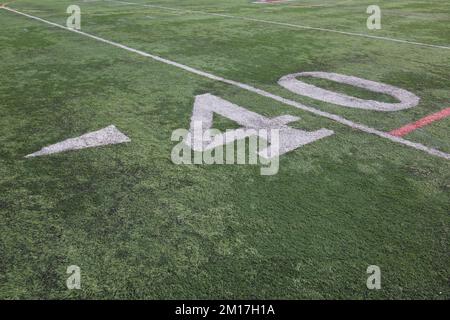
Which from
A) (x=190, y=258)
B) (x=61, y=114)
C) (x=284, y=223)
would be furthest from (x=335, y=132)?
(x=61, y=114)

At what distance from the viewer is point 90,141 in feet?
13.4

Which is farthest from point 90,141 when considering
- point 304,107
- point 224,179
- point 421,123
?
point 421,123

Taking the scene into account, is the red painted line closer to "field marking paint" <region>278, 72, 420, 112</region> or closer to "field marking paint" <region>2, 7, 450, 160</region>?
"field marking paint" <region>2, 7, 450, 160</region>

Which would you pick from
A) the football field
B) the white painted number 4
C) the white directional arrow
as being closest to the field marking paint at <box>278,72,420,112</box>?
the football field

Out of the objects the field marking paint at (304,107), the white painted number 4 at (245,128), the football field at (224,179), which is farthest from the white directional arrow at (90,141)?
the field marking paint at (304,107)

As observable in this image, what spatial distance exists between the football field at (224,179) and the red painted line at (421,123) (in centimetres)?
3

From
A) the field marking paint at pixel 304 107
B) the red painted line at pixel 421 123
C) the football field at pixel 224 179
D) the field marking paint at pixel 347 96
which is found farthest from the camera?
the field marking paint at pixel 347 96

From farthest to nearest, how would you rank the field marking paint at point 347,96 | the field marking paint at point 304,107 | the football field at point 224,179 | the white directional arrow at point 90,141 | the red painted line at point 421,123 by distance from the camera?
the field marking paint at point 347,96 → the red painted line at point 421,123 → the field marking paint at point 304,107 → the white directional arrow at point 90,141 → the football field at point 224,179

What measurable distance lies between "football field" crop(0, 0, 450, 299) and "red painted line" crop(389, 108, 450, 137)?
3 centimetres

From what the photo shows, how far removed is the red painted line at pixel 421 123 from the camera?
14.2 ft

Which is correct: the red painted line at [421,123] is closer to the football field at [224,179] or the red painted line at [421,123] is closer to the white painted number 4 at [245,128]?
the football field at [224,179]

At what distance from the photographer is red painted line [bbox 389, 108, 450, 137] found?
4.32m

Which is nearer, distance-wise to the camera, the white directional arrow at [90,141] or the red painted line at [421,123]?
the white directional arrow at [90,141]

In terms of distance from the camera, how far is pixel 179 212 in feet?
9.98
